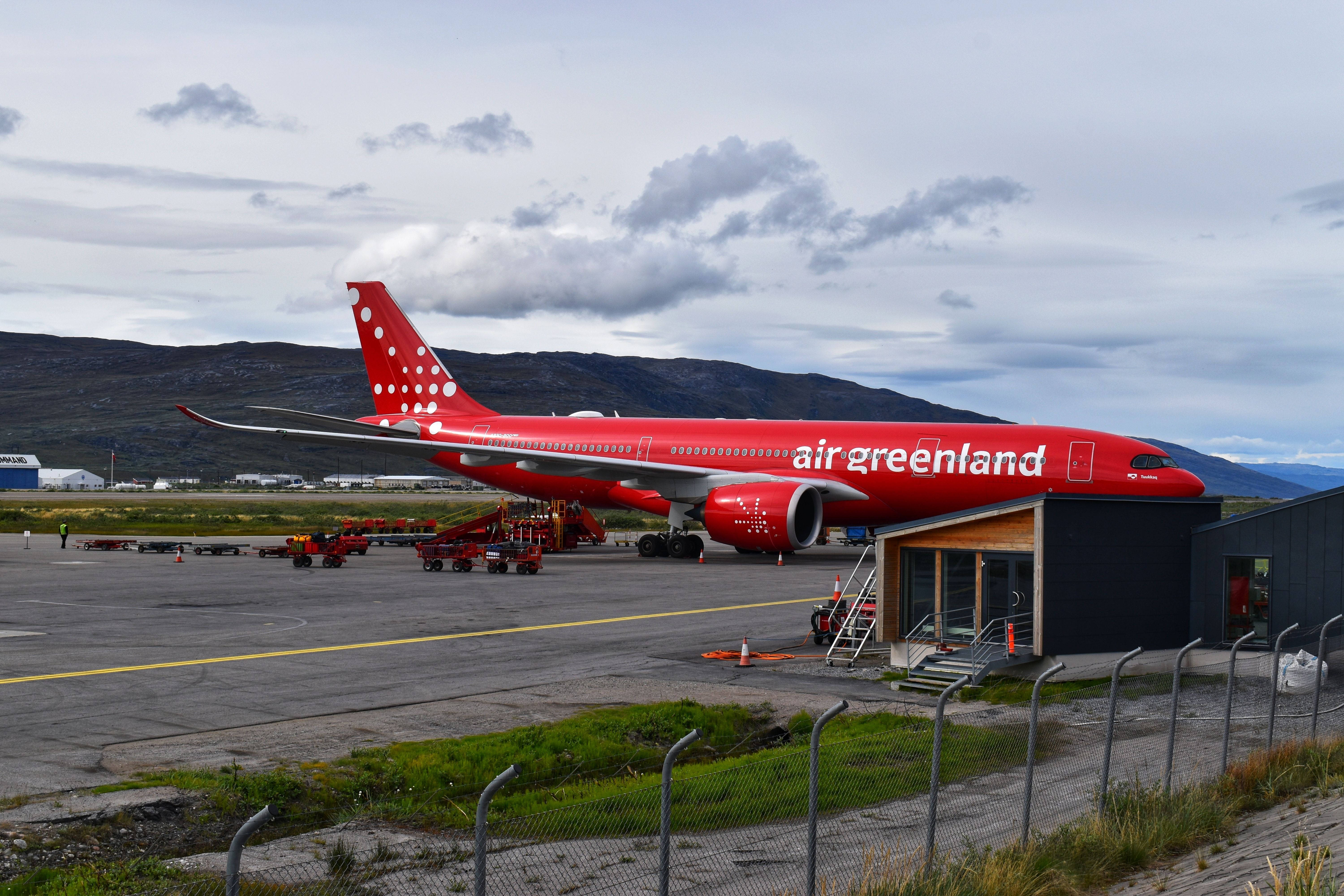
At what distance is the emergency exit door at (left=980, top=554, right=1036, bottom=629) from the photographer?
68.6ft

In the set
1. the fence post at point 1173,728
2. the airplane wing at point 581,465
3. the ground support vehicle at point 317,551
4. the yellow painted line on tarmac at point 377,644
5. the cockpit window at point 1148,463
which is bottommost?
the ground support vehicle at point 317,551

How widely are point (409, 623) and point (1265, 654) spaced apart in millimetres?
17304

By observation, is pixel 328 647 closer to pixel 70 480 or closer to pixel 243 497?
pixel 243 497

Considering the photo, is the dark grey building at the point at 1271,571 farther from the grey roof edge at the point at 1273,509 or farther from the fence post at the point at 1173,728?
the fence post at the point at 1173,728

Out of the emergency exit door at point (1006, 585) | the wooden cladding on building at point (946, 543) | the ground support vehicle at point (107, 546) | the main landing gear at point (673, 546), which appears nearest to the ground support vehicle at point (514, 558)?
the main landing gear at point (673, 546)

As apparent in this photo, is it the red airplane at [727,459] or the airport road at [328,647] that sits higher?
the red airplane at [727,459]

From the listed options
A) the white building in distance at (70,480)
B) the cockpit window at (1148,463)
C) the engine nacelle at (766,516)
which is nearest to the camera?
the cockpit window at (1148,463)

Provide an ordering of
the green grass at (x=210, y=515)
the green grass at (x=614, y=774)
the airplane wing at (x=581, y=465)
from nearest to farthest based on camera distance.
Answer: the green grass at (x=614, y=774) < the airplane wing at (x=581, y=465) < the green grass at (x=210, y=515)

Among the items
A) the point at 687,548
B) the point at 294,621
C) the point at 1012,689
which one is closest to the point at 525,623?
the point at 294,621

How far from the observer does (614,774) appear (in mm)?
14211

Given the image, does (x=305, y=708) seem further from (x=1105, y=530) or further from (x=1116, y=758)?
(x=1105, y=530)

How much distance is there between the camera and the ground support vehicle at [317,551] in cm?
4016

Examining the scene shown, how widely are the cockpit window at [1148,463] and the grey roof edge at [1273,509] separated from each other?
11.6m

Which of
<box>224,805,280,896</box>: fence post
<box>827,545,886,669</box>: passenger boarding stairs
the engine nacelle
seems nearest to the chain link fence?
<box>224,805,280,896</box>: fence post
